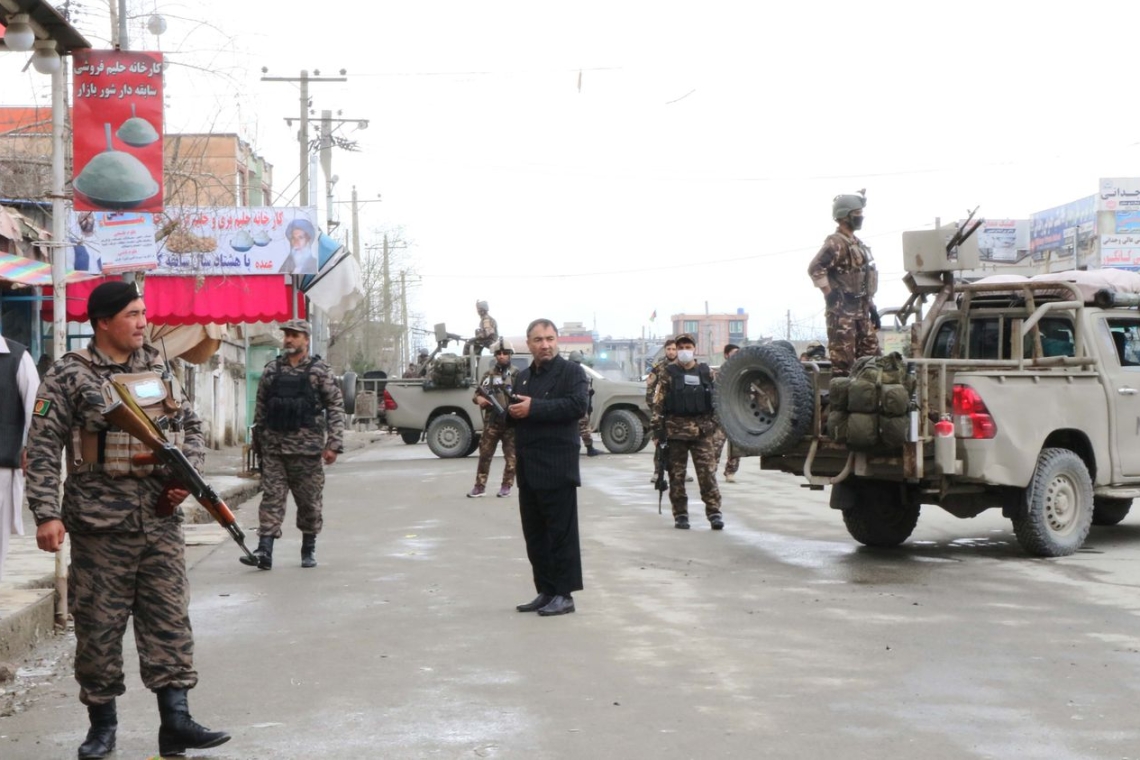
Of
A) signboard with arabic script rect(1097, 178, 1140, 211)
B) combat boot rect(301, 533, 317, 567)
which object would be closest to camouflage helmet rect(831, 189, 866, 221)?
combat boot rect(301, 533, 317, 567)

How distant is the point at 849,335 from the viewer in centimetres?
1173

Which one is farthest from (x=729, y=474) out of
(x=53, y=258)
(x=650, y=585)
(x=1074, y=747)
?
(x=1074, y=747)

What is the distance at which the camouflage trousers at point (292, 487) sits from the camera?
37.1 feet

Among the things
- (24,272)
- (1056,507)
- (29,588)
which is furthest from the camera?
(24,272)

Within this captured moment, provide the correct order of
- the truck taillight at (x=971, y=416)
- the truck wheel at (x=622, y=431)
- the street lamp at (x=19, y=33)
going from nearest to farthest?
the street lamp at (x=19, y=33) < the truck taillight at (x=971, y=416) < the truck wheel at (x=622, y=431)

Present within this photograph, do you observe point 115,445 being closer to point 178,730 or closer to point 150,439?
point 150,439

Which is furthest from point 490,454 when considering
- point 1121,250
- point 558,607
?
point 1121,250

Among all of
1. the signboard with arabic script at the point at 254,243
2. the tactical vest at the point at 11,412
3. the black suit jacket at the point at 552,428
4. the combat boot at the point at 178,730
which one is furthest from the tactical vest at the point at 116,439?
the signboard with arabic script at the point at 254,243

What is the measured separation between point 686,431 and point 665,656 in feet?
21.7

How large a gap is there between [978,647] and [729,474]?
12672 millimetres

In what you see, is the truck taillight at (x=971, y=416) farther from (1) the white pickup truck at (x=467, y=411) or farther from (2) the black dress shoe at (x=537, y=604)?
(1) the white pickup truck at (x=467, y=411)

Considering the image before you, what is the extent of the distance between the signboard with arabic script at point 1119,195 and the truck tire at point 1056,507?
4742 cm

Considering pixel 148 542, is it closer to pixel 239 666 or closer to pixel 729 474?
pixel 239 666

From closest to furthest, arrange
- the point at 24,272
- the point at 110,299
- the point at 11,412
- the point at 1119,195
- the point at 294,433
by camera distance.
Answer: the point at 110,299, the point at 11,412, the point at 294,433, the point at 24,272, the point at 1119,195
